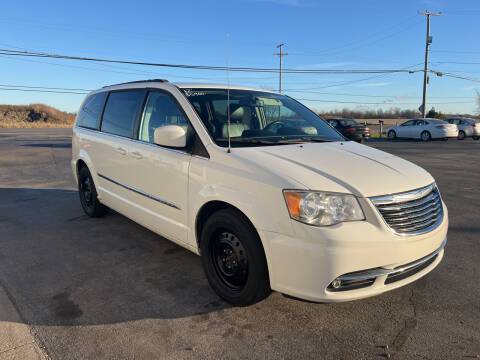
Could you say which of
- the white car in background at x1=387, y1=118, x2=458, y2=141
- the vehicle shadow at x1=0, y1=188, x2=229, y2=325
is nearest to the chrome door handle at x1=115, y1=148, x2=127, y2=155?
the vehicle shadow at x1=0, y1=188, x2=229, y2=325

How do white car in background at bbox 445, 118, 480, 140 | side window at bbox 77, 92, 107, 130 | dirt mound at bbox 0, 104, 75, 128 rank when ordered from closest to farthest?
side window at bbox 77, 92, 107, 130, white car in background at bbox 445, 118, 480, 140, dirt mound at bbox 0, 104, 75, 128

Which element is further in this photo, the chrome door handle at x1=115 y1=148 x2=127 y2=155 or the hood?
the chrome door handle at x1=115 y1=148 x2=127 y2=155

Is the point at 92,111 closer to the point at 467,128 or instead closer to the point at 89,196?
the point at 89,196

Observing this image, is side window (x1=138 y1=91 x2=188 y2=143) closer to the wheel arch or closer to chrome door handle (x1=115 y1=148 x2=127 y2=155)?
chrome door handle (x1=115 y1=148 x2=127 y2=155)

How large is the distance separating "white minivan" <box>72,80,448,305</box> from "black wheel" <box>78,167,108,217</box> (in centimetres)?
110

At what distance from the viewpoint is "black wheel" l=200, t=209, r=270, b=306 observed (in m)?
2.60

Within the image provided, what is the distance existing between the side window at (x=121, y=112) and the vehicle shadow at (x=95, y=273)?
1335mm

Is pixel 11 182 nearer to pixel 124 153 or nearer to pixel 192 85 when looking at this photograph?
pixel 124 153

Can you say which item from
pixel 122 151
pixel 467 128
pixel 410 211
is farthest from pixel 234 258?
pixel 467 128

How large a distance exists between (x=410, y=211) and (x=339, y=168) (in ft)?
1.90

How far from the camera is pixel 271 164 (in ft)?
8.80

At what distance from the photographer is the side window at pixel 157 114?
3519 mm

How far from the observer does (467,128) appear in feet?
76.1

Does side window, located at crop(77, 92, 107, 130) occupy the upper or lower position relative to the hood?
upper
